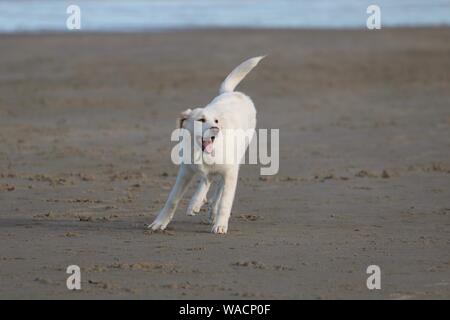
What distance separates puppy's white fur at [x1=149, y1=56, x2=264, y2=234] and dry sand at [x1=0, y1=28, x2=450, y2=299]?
0.57ft

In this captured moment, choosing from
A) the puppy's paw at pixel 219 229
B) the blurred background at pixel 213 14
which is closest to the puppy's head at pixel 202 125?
the puppy's paw at pixel 219 229

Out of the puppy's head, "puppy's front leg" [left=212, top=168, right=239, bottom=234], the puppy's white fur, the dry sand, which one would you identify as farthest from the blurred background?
the puppy's head

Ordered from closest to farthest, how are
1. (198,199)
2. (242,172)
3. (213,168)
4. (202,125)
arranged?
(202,125) < (213,168) < (198,199) < (242,172)

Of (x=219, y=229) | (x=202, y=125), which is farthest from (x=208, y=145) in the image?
(x=219, y=229)

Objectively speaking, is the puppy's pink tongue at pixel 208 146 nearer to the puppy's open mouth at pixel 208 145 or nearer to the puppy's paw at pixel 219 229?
the puppy's open mouth at pixel 208 145

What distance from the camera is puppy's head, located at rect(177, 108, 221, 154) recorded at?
8.56 meters

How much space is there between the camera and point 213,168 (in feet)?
29.4

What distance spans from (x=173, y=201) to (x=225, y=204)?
0.45m

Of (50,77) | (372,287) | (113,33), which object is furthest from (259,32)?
(372,287)

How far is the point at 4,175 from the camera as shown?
38.6 ft

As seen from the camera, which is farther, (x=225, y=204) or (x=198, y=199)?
(x=198, y=199)

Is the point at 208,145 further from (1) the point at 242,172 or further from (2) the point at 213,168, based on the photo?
(1) the point at 242,172
